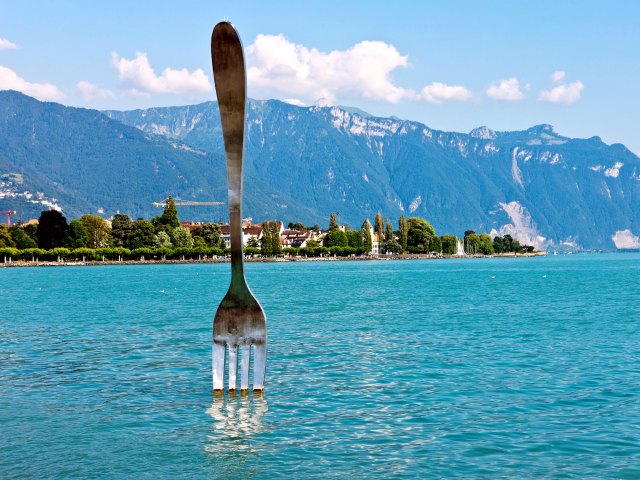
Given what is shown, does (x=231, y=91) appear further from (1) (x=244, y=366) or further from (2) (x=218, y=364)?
(1) (x=244, y=366)

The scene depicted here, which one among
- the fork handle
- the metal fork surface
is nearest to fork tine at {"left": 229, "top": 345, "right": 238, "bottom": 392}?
the metal fork surface

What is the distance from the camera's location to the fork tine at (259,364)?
18.7 meters

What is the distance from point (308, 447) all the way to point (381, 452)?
1.50m

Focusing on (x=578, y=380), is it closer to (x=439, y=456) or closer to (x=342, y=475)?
(x=439, y=456)

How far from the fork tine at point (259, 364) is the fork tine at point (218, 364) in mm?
737

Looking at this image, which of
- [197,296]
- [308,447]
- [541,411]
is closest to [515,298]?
[197,296]

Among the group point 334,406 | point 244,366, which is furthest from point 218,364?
point 334,406

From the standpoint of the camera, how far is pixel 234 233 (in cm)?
1817

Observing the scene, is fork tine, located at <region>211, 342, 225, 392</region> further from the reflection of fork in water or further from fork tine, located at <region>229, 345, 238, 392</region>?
the reflection of fork in water

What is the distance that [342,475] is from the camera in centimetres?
1507

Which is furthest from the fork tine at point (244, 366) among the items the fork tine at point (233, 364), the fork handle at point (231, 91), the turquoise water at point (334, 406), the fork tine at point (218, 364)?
the fork handle at point (231, 91)

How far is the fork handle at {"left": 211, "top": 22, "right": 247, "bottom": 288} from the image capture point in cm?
1545

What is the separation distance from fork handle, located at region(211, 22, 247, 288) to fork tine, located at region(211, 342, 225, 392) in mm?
2077

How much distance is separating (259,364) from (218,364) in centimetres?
93
